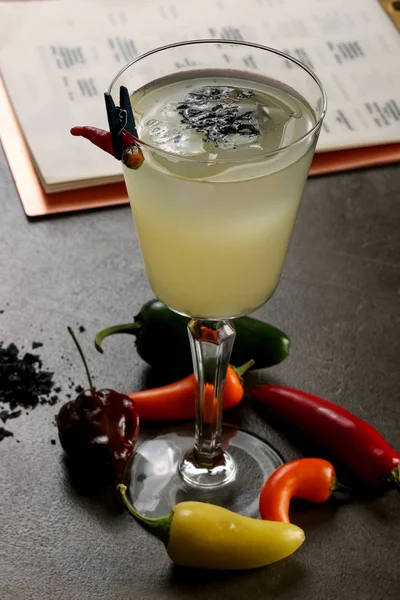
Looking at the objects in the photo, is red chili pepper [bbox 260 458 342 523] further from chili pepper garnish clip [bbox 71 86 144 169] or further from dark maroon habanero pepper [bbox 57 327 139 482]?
chili pepper garnish clip [bbox 71 86 144 169]

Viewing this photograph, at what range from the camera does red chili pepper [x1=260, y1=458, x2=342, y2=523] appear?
101 centimetres

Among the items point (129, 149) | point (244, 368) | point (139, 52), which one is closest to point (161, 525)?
point (244, 368)

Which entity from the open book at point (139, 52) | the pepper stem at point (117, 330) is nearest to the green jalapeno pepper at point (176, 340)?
the pepper stem at point (117, 330)

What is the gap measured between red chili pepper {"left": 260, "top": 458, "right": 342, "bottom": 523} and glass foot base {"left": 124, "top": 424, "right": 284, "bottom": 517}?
49 mm

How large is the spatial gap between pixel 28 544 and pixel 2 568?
4cm

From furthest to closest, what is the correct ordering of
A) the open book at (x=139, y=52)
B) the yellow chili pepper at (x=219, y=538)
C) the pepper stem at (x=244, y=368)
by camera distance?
the open book at (x=139, y=52), the pepper stem at (x=244, y=368), the yellow chili pepper at (x=219, y=538)

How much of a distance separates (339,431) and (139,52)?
0.89 meters

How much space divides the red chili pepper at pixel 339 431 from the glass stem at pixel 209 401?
8 centimetres

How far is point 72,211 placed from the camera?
4.56 feet

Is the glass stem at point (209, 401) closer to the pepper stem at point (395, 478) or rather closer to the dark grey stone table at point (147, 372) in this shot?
the dark grey stone table at point (147, 372)

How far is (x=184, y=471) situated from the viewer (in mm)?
1125

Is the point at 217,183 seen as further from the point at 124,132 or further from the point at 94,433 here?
the point at 94,433

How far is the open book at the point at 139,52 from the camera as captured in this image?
4.92 feet

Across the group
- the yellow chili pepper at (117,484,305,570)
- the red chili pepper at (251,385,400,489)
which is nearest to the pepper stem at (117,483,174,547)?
the yellow chili pepper at (117,484,305,570)
